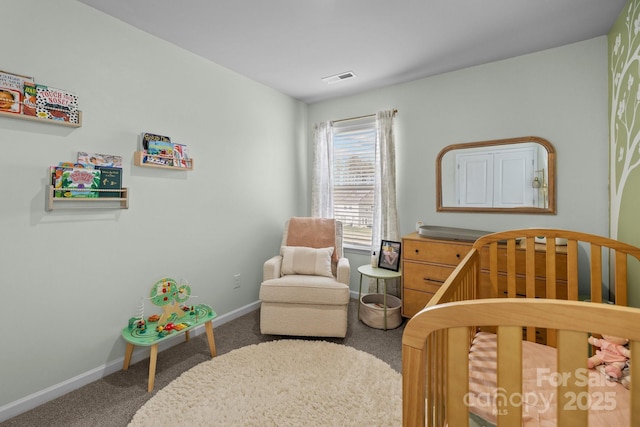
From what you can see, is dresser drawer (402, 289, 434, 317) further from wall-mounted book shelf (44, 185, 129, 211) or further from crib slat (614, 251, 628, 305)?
wall-mounted book shelf (44, 185, 129, 211)

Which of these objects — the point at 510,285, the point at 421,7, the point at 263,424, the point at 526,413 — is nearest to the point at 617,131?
the point at 510,285

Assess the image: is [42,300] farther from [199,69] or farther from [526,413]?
[526,413]

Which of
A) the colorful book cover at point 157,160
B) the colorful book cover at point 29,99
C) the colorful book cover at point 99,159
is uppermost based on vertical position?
the colorful book cover at point 29,99

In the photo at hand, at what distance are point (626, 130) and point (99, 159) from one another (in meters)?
3.41

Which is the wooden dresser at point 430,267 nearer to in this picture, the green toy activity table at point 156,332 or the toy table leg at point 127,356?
the green toy activity table at point 156,332

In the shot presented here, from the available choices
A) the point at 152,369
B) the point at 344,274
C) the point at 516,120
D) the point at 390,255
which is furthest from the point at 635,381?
the point at 516,120

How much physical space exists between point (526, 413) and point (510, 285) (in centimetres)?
93

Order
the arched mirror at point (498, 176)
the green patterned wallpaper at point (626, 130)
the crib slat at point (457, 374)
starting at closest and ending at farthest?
1. the crib slat at point (457, 374)
2. the green patterned wallpaper at point (626, 130)
3. the arched mirror at point (498, 176)

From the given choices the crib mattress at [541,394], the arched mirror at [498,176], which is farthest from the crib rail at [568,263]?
the arched mirror at [498,176]

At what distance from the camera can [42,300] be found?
171cm

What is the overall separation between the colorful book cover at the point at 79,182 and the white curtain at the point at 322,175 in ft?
7.26

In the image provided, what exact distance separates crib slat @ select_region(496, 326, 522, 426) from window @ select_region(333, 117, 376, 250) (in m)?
2.73

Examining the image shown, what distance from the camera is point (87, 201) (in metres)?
1.88

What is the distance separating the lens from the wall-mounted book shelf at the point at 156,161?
2086mm
